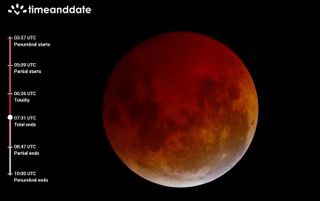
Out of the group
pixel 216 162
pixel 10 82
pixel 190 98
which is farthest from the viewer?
pixel 10 82

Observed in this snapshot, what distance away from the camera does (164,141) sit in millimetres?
5434

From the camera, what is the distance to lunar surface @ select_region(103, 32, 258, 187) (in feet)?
17.6

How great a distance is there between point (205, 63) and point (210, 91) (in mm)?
405

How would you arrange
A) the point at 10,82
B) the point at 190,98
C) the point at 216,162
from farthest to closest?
the point at 10,82 < the point at 216,162 < the point at 190,98

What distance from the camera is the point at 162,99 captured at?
5.36m

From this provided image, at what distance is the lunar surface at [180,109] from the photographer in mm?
5363

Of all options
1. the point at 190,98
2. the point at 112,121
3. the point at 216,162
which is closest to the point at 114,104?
the point at 112,121

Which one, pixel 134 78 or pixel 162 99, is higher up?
pixel 134 78

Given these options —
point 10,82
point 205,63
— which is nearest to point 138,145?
point 205,63

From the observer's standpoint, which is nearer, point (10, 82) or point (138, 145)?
point (138, 145)

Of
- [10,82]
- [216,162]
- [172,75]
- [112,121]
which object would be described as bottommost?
[216,162]

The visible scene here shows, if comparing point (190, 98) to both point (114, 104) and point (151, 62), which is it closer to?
point (151, 62)

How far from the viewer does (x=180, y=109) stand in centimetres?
531

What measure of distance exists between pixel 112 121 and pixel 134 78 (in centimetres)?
73
